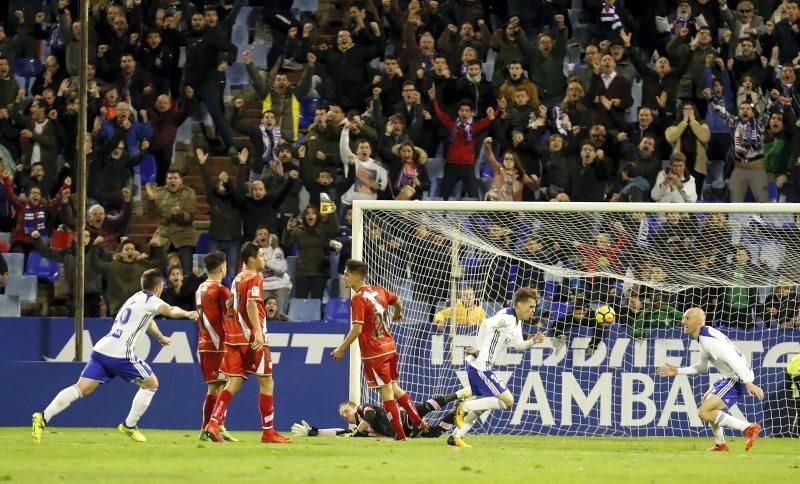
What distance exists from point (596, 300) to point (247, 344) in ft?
18.1

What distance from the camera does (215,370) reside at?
15000mm

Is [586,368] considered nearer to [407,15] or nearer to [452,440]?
[452,440]

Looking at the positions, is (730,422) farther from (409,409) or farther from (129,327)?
(129,327)

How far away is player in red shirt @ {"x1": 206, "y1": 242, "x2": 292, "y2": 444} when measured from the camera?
1409cm

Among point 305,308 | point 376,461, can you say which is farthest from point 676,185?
point 376,461

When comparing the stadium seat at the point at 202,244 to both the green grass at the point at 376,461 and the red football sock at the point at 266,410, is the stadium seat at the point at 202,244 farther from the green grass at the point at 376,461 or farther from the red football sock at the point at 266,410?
the red football sock at the point at 266,410

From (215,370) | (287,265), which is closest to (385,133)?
(287,265)

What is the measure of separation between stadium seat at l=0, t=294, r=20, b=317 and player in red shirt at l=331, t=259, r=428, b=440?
7470 millimetres

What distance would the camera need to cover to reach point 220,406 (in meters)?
14.3

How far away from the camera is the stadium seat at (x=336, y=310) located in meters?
19.9

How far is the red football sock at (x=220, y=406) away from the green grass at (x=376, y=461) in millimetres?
351

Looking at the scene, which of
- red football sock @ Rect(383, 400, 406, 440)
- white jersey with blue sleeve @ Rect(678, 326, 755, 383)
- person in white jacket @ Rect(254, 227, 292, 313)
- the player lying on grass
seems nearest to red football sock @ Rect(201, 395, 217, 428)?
red football sock @ Rect(383, 400, 406, 440)

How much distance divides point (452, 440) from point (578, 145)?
767 cm

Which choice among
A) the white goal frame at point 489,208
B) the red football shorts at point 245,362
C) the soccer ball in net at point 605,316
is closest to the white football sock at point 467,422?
the red football shorts at point 245,362
